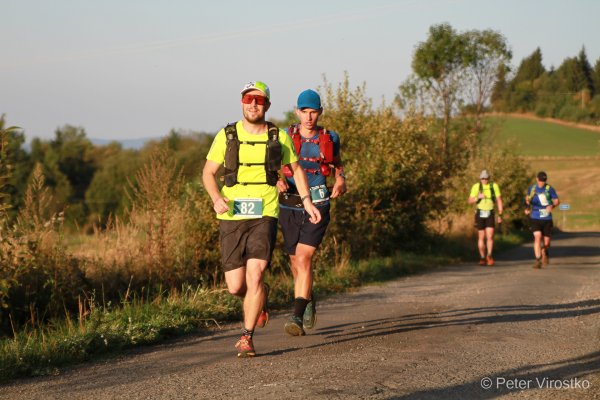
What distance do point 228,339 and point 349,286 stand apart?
19.8 ft

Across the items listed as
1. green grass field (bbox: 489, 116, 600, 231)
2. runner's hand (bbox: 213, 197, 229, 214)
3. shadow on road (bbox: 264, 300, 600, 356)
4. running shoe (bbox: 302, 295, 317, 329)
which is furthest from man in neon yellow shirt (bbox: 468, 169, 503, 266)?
green grass field (bbox: 489, 116, 600, 231)

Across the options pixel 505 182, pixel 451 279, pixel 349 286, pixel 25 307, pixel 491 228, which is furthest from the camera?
pixel 505 182

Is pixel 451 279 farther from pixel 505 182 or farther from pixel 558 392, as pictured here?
pixel 505 182

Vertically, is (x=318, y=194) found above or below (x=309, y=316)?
above

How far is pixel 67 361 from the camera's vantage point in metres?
7.77

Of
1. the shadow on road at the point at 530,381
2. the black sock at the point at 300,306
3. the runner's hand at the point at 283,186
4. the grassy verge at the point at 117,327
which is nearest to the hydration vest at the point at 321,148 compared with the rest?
the runner's hand at the point at 283,186

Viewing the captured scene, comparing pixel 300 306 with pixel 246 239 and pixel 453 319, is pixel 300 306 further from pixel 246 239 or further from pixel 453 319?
pixel 453 319

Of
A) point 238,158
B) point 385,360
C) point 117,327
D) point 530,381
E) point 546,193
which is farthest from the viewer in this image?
point 546,193

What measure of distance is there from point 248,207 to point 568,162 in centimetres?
8133

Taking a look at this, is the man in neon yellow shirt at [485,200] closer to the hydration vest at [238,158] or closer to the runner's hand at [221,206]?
the hydration vest at [238,158]

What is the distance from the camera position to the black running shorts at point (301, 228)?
892 cm

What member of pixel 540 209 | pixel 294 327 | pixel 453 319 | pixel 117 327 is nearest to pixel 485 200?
pixel 540 209

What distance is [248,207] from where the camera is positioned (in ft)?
24.9

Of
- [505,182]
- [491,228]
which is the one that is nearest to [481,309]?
[491,228]
